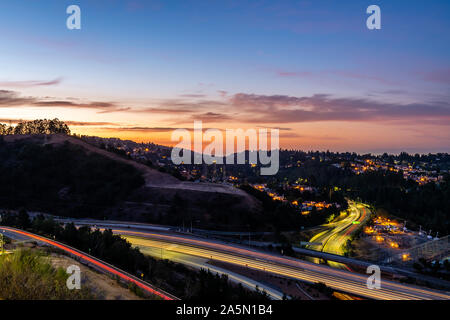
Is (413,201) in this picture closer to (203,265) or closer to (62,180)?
(203,265)

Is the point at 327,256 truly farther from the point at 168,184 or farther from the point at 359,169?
the point at 359,169

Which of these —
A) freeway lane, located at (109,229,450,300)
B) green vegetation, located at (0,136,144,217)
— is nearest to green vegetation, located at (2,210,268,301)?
freeway lane, located at (109,229,450,300)

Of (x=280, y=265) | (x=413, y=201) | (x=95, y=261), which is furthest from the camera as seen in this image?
(x=413, y=201)

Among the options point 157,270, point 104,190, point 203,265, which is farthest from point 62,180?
point 157,270

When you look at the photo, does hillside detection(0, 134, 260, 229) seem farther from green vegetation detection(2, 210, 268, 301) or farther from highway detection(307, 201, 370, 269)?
green vegetation detection(2, 210, 268, 301)

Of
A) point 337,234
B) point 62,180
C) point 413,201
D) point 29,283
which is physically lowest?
point 337,234

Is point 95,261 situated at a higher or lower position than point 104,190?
higher

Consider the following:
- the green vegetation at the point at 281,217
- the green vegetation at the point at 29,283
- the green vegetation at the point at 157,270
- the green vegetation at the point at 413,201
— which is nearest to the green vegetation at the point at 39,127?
the green vegetation at the point at 281,217

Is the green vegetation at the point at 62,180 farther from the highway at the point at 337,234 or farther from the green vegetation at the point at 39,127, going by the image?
the highway at the point at 337,234
